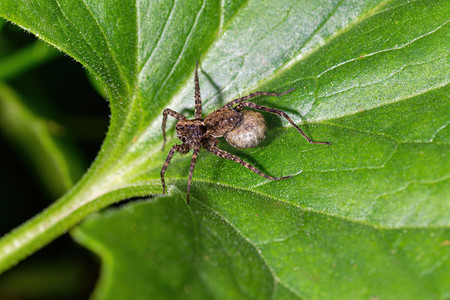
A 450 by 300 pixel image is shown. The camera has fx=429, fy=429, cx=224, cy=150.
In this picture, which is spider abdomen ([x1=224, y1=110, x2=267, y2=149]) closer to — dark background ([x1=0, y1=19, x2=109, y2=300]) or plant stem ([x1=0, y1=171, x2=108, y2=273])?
plant stem ([x1=0, y1=171, x2=108, y2=273])

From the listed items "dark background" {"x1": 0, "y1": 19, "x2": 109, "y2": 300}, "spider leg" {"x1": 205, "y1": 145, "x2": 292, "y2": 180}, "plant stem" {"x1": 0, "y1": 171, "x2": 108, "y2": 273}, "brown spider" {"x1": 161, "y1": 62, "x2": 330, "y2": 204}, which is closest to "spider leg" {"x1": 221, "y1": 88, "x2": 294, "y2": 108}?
"brown spider" {"x1": 161, "y1": 62, "x2": 330, "y2": 204}

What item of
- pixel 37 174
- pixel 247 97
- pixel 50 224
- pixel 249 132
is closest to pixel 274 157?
pixel 249 132

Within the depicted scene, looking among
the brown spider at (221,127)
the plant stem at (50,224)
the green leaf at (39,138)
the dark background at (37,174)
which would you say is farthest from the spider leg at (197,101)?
the green leaf at (39,138)

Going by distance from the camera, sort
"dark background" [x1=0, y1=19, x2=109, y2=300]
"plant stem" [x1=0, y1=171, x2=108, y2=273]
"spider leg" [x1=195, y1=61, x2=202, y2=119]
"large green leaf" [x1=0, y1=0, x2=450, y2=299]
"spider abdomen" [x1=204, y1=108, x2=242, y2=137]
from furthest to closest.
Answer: "dark background" [x1=0, y1=19, x2=109, y2=300] < "spider abdomen" [x1=204, y1=108, x2=242, y2=137] < "spider leg" [x1=195, y1=61, x2=202, y2=119] < "plant stem" [x1=0, y1=171, x2=108, y2=273] < "large green leaf" [x1=0, y1=0, x2=450, y2=299]

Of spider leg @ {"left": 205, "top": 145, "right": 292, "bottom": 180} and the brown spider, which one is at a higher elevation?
the brown spider

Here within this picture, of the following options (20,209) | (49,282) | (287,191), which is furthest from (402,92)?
(20,209)

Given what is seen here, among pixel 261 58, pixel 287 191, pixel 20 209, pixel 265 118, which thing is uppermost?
pixel 261 58

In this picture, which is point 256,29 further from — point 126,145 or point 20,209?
point 20,209
